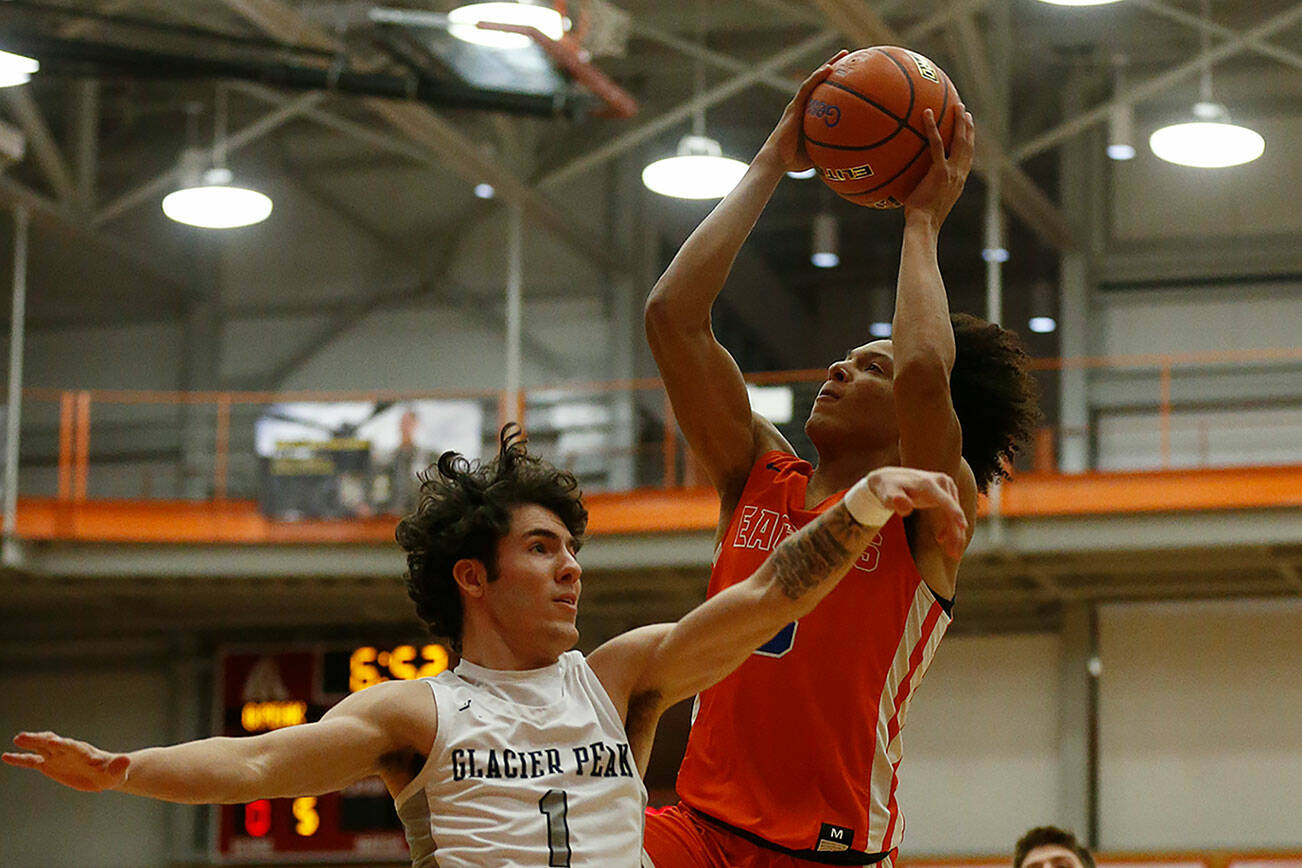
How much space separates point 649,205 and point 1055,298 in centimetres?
445

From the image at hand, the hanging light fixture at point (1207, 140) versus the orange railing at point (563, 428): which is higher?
the hanging light fixture at point (1207, 140)

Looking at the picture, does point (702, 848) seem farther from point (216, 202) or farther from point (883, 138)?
point (216, 202)

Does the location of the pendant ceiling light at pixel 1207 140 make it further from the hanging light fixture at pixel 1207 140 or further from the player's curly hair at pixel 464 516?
the player's curly hair at pixel 464 516

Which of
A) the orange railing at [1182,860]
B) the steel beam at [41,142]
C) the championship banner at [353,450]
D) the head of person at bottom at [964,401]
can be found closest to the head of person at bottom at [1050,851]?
the head of person at bottom at [964,401]

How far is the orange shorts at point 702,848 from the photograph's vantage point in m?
4.19

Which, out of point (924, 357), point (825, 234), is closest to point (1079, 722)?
point (825, 234)

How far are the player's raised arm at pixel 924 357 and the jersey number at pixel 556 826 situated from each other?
110cm

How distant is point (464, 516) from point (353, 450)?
1239cm

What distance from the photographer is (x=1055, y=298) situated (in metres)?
19.6

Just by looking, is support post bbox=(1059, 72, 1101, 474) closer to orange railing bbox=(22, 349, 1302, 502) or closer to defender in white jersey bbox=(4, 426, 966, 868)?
orange railing bbox=(22, 349, 1302, 502)

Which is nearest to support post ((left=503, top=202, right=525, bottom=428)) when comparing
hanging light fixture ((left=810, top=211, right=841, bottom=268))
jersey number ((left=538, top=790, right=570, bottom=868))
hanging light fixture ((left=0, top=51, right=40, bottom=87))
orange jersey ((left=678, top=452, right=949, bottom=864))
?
hanging light fixture ((left=810, top=211, right=841, bottom=268))

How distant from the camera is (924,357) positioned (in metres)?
4.16

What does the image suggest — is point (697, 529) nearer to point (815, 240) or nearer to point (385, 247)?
point (815, 240)

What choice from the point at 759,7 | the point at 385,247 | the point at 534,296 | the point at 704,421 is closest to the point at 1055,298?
the point at 759,7
